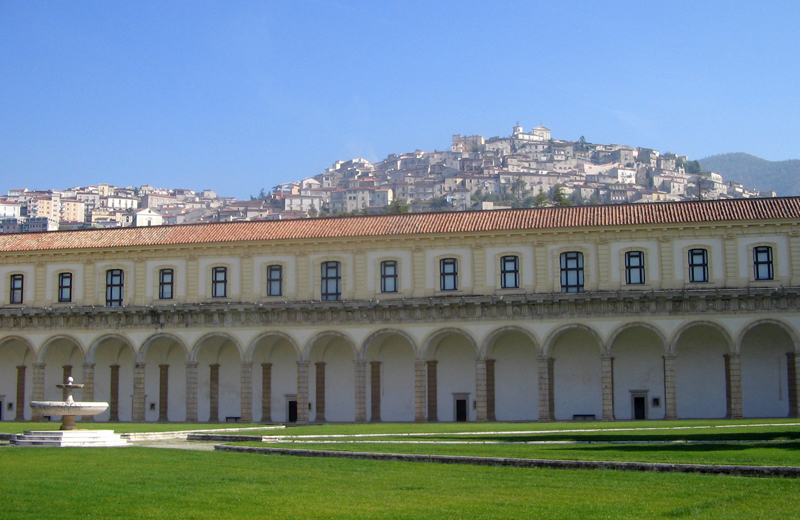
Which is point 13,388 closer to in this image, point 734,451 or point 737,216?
point 737,216

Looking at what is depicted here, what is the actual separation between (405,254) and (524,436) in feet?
74.0

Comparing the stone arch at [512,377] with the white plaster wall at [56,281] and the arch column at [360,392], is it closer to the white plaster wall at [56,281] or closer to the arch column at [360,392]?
the arch column at [360,392]

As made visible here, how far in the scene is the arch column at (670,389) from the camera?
1955 inches

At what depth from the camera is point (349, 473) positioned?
73.9ft

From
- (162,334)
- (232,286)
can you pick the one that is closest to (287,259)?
(232,286)

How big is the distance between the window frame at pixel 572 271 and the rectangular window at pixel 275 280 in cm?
1418

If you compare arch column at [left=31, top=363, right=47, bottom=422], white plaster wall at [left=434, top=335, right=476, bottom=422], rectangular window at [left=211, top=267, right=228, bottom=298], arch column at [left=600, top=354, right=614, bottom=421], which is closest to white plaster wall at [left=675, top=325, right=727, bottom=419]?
arch column at [left=600, top=354, right=614, bottom=421]

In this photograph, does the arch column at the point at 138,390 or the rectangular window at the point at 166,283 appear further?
the rectangular window at the point at 166,283

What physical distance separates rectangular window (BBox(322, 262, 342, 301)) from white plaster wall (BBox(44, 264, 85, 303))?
13448 mm

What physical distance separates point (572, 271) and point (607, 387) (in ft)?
19.1

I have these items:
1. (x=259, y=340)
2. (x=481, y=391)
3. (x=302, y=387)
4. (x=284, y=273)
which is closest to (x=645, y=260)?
(x=481, y=391)

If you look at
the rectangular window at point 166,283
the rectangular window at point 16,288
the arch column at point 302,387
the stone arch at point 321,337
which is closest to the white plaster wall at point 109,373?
the rectangular window at point 166,283

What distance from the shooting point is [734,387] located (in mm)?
49188

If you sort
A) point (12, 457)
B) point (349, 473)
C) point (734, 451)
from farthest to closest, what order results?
point (12, 457)
point (734, 451)
point (349, 473)
